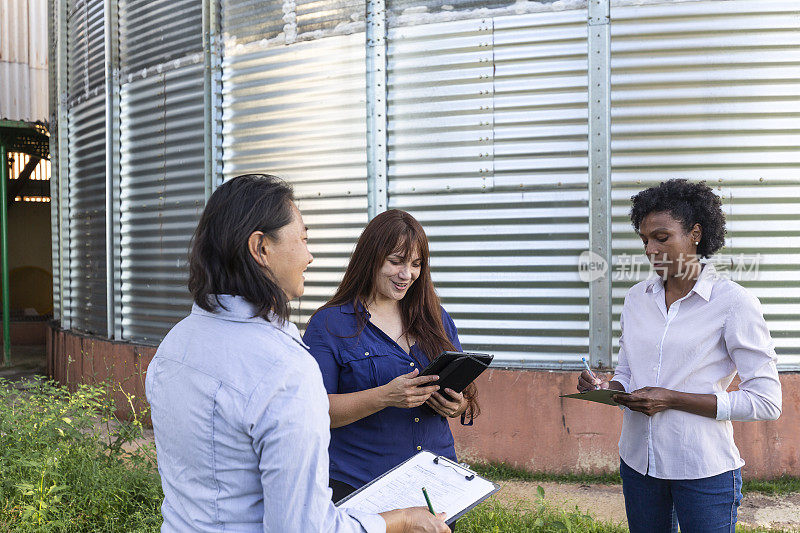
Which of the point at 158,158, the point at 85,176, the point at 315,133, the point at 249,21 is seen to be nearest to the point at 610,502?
the point at 315,133

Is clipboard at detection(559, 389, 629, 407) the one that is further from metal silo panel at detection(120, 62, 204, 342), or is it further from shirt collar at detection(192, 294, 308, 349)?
metal silo panel at detection(120, 62, 204, 342)

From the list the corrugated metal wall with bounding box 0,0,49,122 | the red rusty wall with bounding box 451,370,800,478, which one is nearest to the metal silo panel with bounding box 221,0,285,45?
the red rusty wall with bounding box 451,370,800,478

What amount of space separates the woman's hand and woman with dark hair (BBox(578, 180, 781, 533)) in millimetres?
1211

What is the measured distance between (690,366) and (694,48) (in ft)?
12.9

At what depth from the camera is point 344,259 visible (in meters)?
6.87

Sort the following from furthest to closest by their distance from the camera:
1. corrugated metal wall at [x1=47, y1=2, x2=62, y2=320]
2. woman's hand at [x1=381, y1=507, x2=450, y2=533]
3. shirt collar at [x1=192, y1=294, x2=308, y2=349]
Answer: corrugated metal wall at [x1=47, y1=2, x2=62, y2=320] → woman's hand at [x1=381, y1=507, x2=450, y2=533] → shirt collar at [x1=192, y1=294, x2=308, y2=349]

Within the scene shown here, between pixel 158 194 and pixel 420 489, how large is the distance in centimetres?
689

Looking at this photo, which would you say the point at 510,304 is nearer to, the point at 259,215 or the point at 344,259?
the point at 344,259

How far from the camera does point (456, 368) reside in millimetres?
2826

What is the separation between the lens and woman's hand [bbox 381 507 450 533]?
1900 mm

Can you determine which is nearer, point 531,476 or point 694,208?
point 694,208

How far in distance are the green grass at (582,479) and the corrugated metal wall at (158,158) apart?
363cm

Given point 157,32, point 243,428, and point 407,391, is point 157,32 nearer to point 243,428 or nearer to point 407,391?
point 407,391

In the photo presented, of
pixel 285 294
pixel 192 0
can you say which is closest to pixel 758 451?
pixel 285 294
